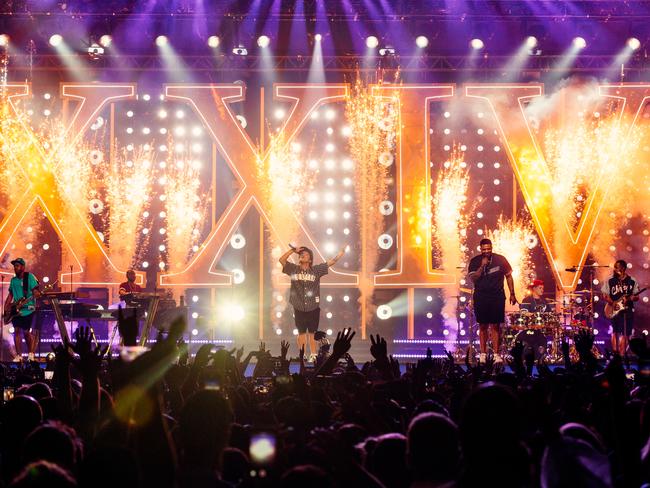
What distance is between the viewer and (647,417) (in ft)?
8.25

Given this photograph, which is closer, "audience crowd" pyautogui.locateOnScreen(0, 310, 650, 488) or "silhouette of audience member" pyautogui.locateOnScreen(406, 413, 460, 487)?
"audience crowd" pyautogui.locateOnScreen(0, 310, 650, 488)

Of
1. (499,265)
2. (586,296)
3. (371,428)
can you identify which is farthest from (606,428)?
(586,296)

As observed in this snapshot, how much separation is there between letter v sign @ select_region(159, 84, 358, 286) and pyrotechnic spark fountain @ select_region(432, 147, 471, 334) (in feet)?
6.12

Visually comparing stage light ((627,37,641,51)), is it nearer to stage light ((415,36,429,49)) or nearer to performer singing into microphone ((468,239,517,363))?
stage light ((415,36,429,49))

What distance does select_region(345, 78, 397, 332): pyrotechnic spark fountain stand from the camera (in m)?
15.1

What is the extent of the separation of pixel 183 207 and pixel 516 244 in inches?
259

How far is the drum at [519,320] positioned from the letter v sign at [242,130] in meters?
3.26

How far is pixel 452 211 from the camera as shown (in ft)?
49.4

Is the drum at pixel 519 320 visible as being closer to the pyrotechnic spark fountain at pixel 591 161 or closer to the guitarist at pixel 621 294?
the guitarist at pixel 621 294

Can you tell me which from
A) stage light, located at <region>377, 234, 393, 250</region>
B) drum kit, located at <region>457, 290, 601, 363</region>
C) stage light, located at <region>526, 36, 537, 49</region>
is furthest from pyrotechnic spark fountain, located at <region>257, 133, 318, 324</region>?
stage light, located at <region>526, 36, 537, 49</region>

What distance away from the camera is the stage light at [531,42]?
1437 cm

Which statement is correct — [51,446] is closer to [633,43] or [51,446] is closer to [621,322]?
[621,322]

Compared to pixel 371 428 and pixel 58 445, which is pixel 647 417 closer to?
pixel 371 428

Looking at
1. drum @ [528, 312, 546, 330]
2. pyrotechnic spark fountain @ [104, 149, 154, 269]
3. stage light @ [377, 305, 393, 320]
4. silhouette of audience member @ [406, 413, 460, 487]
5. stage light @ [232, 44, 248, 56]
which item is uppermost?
stage light @ [232, 44, 248, 56]
